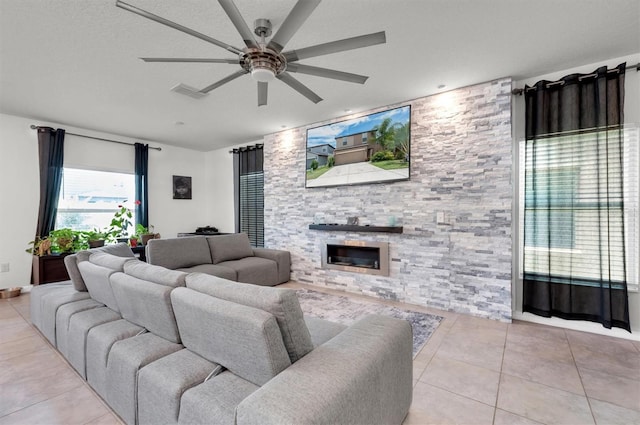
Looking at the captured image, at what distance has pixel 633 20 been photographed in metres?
2.24

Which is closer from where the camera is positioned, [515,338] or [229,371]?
[229,371]

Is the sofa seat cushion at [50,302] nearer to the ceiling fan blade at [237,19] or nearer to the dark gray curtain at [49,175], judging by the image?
the dark gray curtain at [49,175]

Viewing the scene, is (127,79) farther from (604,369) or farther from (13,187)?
(604,369)

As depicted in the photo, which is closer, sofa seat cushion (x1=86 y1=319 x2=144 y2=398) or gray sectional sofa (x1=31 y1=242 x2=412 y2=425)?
gray sectional sofa (x1=31 y1=242 x2=412 y2=425)

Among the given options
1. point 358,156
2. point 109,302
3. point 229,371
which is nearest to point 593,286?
point 358,156

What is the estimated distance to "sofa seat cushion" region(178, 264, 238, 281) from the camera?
3758mm

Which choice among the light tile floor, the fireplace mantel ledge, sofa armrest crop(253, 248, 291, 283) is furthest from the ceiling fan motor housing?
sofa armrest crop(253, 248, 291, 283)

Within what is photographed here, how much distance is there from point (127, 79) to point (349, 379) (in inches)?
143

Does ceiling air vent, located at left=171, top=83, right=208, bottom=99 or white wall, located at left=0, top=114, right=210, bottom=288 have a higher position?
ceiling air vent, located at left=171, top=83, right=208, bottom=99

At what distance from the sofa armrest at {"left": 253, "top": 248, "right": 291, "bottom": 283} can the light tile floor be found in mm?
2640

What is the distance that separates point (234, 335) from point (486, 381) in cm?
188

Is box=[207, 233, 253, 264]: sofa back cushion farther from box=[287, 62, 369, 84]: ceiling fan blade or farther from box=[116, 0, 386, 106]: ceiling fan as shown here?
box=[287, 62, 369, 84]: ceiling fan blade

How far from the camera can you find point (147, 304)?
1.71 meters

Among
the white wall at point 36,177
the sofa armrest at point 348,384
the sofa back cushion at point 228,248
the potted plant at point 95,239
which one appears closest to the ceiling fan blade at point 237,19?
the sofa armrest at point 348,384
